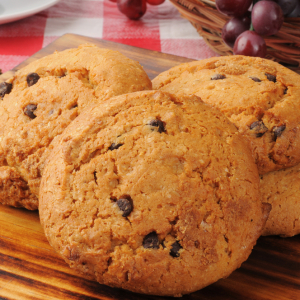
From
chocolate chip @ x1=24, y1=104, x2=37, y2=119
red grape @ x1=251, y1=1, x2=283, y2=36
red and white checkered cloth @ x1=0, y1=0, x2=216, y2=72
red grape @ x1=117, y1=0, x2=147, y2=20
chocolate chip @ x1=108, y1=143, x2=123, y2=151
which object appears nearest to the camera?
chocolate chip @ x1=108, y1=143, x2=123, y2=151

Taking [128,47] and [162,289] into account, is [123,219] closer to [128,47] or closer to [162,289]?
[162,289]

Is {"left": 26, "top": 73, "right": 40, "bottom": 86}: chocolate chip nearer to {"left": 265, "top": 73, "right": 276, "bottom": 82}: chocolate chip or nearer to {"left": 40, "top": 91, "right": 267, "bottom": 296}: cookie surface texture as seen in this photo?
{"left": 40, "top": 91, "right": 267, "bottom": 296}: cookie surface texture

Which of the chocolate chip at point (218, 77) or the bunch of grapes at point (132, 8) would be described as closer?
the chocolate chip at point (218, 77)

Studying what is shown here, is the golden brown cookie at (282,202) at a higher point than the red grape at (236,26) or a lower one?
lower

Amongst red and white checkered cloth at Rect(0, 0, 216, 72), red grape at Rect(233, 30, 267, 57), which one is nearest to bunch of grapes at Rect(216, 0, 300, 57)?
red grape at Rect(233, 30, 267, 57)

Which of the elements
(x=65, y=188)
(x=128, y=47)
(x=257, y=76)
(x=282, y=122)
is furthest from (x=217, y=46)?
(x=65, y=188)

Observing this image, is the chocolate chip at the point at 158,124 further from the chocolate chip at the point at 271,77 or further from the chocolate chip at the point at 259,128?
the chocolate chip at the point at 271,77

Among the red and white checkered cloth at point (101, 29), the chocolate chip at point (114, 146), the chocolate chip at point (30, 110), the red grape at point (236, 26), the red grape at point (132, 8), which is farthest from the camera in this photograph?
the red grape at point (132, 8)

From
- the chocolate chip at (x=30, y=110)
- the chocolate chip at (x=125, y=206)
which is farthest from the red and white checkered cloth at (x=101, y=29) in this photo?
the chocolate chip at (x=125, y=206)
